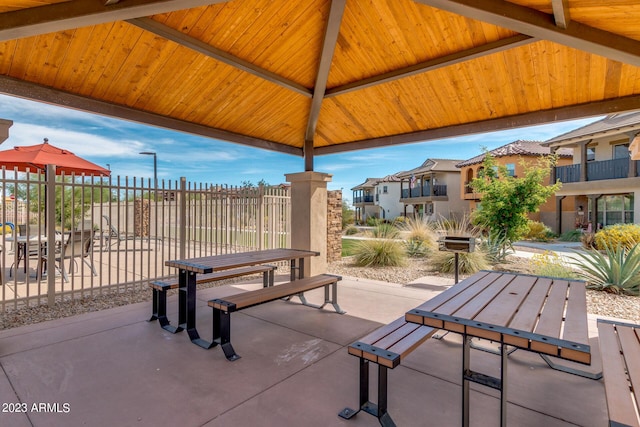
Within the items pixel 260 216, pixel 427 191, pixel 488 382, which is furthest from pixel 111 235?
pixel 427 191

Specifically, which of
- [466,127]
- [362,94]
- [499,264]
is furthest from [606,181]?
[362,94]

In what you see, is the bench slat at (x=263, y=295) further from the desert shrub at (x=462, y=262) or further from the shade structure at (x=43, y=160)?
the shade structure at (x=43, y=160)

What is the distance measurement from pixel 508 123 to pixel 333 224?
533cm

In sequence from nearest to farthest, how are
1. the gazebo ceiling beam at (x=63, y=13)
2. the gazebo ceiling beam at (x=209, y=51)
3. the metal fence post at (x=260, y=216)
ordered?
1. the gazebo ceiling beam at (x=63, y=13)
2. the gazebo ceiling beam at (x=209, y=51)
3. the metal fence post at (x=260, y=216)

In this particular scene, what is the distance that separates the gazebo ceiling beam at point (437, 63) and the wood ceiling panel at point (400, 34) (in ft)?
0.19

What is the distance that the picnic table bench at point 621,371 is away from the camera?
143 cm

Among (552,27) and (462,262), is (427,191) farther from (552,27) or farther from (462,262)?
(552,27)

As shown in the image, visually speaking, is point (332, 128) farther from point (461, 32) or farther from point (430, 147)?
point (430, 147)

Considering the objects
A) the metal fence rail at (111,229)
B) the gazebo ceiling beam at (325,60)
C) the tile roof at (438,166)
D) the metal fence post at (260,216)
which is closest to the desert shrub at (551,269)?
the gazebo ceiling beam at (325,60)

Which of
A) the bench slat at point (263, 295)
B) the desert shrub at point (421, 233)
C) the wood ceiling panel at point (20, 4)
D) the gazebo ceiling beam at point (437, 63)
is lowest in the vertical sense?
the bench slat at point (263, 295)

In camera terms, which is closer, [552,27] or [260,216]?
[552,27]

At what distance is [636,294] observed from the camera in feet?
18.9

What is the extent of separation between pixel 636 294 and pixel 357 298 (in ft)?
15.7

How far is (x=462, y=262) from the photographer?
7855 mm
